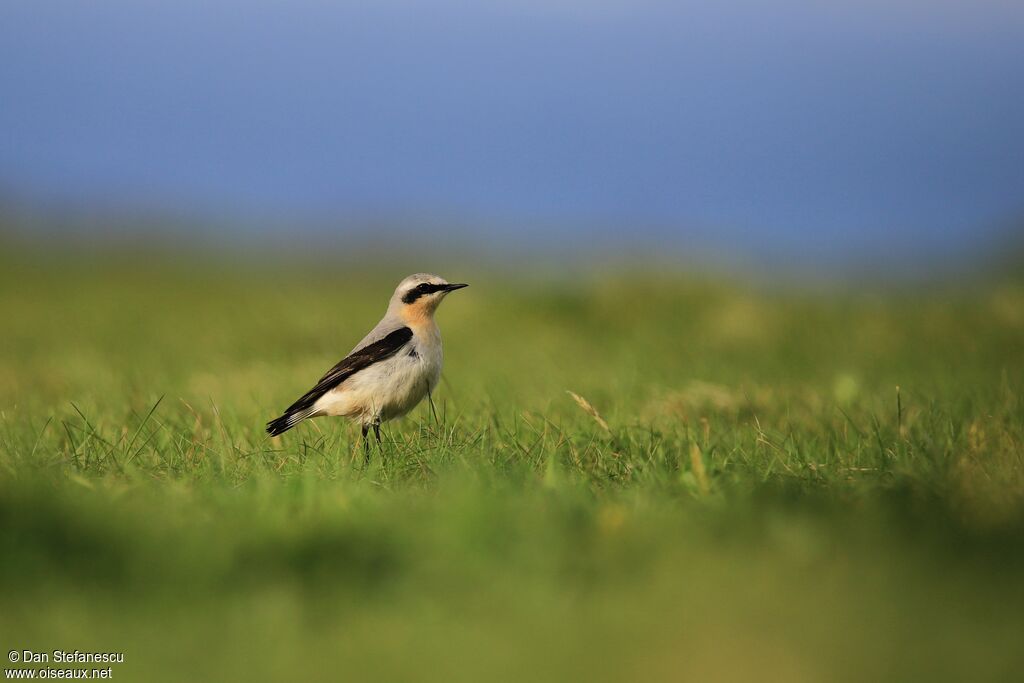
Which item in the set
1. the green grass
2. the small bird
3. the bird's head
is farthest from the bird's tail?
the bird's head

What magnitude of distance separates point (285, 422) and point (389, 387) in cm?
78

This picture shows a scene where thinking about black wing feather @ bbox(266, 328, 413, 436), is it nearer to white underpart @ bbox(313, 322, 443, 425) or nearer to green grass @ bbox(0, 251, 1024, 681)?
white underpart @ bbox(313, 322, 443, 425)

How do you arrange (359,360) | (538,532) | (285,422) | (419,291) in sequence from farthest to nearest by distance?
(419,291) < (359,360) < (285,422) < (538,532)

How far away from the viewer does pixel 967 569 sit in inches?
180

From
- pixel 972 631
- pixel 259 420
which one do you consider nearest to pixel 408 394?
pixel 259 420

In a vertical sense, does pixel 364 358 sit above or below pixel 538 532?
above

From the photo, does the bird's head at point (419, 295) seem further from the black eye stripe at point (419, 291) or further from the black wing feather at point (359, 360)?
the black wing feather at point (359, 360)

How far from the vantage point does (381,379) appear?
316 inches

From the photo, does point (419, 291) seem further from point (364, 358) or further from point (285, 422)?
point (285, 422)

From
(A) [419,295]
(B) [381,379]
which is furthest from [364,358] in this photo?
(A) [419,295]

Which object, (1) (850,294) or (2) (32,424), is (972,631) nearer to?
(2) (32,424)

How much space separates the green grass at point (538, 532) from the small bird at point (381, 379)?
0.28 m

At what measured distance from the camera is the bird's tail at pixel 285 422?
309 inches

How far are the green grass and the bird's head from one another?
32.0 inches
